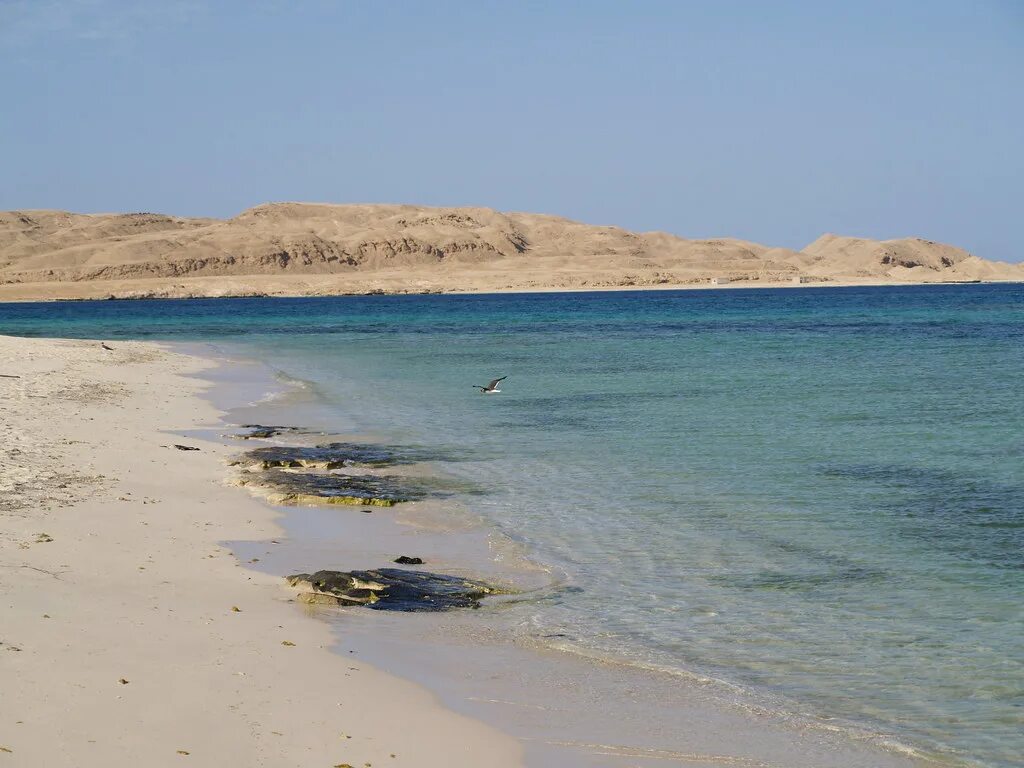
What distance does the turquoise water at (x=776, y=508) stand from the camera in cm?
773

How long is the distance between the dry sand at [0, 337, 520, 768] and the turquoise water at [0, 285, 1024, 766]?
213cm

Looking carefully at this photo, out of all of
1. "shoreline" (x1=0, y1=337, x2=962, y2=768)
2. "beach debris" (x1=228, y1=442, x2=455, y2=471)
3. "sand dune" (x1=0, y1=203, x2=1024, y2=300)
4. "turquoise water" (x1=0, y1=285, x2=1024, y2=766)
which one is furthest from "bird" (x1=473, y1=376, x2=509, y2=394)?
"sand dune" (x1=0, y1=203, x2=1024, y2=300)

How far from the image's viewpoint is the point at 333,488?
14031 mm

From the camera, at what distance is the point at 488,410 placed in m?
23.8

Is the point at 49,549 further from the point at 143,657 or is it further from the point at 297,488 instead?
the point at 297,488

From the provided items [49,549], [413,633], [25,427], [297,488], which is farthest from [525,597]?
[25,427]

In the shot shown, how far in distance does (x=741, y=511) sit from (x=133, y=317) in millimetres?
78241

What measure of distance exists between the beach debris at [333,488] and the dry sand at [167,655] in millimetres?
657

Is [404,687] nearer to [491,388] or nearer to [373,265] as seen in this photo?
[491,388]

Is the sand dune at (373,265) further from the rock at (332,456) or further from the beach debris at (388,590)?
the beach debris at (388,590)

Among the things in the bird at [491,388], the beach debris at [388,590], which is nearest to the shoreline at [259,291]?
the bird at [491,388]

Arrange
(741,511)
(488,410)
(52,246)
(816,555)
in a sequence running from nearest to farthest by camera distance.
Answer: (816,555), (741,511), (488,410), (52,246)

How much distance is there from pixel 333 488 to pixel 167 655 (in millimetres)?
7120

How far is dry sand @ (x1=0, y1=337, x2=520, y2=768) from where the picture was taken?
222 inches
